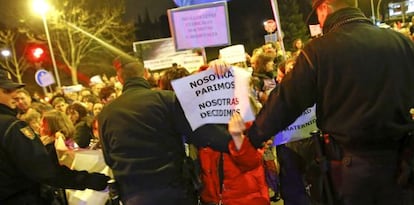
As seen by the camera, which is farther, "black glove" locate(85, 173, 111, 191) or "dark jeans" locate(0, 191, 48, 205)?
"black glove" locate(85, 173, 111, 191)

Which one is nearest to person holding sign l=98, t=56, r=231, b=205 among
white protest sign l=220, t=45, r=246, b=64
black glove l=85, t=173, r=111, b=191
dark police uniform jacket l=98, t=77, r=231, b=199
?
dark police uniform jacket l=98, t=77, r=231, b=199

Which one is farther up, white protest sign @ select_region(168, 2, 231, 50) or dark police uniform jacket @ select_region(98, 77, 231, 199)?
white protest sign @ select_region(168, 2, 231, 50)

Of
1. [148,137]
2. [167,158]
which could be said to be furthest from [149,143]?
[167,158]

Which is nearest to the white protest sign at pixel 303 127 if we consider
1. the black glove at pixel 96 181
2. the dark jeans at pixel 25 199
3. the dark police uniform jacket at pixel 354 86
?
the dark police uniform jacket at pixel 354 86

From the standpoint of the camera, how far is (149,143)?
349 centimetres

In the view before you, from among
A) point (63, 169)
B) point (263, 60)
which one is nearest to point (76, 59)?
point (263, 60)

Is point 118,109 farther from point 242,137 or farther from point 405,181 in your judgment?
point 405,181

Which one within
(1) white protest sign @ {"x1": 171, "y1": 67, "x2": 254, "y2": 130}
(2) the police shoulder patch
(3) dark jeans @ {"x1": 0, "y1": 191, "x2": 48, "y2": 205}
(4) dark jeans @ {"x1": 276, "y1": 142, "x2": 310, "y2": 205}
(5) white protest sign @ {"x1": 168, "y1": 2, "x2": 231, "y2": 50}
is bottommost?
(4) dark jeans @ {"x1": 276, "y1": 142, "x2": 310, "y2": 205}

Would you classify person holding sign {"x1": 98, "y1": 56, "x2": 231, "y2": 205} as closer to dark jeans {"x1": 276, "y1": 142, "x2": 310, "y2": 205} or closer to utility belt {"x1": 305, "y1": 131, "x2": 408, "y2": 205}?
utility belt {"x1": 305, "y1": 131, "x2": 408, "y2": 205}

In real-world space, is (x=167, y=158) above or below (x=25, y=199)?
above

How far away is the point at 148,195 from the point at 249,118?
100 cm

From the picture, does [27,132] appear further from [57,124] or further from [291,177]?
[291,177]

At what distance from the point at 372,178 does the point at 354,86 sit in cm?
55

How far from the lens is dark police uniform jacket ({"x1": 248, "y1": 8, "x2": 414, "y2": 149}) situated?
2711 mm
